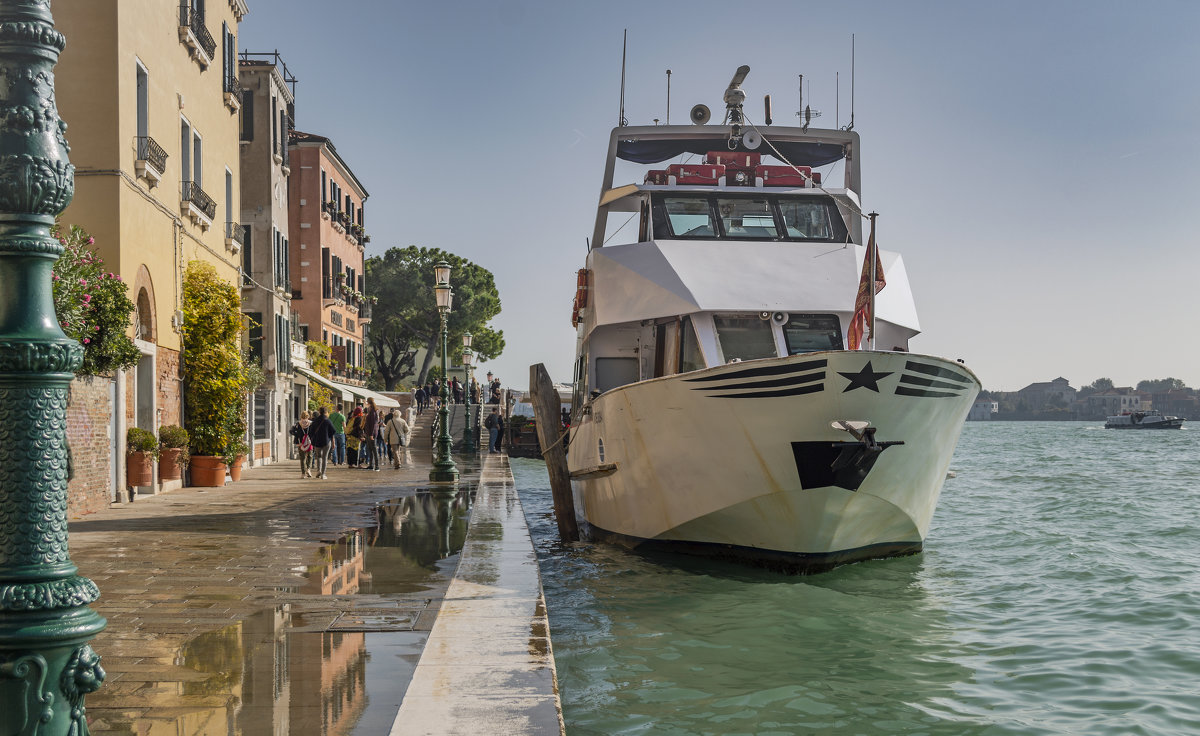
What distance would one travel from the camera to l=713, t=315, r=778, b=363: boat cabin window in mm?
11695

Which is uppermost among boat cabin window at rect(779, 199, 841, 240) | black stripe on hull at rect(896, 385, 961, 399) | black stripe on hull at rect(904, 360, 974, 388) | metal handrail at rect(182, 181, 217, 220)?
metal handrail at rect(182, 181, 217, 220)

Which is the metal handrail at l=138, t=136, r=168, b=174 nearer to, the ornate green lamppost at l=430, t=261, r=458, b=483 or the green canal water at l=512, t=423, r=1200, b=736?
the ornate green lamppost at l=430, t=261, r=458, b=483

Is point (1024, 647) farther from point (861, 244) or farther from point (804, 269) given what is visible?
point (861, 244)

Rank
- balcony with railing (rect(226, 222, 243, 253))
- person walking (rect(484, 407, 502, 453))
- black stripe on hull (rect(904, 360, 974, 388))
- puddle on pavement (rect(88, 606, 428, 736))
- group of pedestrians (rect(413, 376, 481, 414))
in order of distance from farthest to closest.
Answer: group of pedestrians (rect(413, 376, 481, 414)) → person walking (rect(484, 407, 502, 453)) → balcony with railing (rect(226, 222, 243, 253)) → black stripe on hull (rect(904, 360, 974, 388)) → puddle on pavement (rect(88, 606, 428, 736))

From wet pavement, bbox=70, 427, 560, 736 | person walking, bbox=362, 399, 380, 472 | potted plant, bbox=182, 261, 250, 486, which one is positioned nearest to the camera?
wet pavement, bbox=70, 427, 560, 736

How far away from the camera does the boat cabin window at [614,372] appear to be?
13.5 m

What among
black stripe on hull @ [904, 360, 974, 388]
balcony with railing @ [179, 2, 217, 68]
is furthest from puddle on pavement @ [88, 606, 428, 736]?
balcony with railing @ [179, 2, 217, 68]

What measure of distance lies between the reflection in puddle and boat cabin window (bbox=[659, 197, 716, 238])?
4496mm

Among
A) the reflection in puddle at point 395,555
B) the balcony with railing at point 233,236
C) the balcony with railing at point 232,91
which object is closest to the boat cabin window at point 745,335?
the reflection in puddle at point 395,555

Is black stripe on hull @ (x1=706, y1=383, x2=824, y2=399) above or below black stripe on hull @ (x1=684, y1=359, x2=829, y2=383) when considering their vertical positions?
below

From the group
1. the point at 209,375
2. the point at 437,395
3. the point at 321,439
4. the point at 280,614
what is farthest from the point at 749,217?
the point at 437,395

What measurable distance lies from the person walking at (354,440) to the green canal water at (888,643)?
14.2 m

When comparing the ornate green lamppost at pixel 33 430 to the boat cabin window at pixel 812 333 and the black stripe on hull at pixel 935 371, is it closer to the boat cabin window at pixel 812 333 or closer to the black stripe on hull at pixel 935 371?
the black stripe on hull at pixel 935 371

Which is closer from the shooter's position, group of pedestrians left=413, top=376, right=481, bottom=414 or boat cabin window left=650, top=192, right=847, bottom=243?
boat cabin window left=650, top=192, right=847, bottom=243
